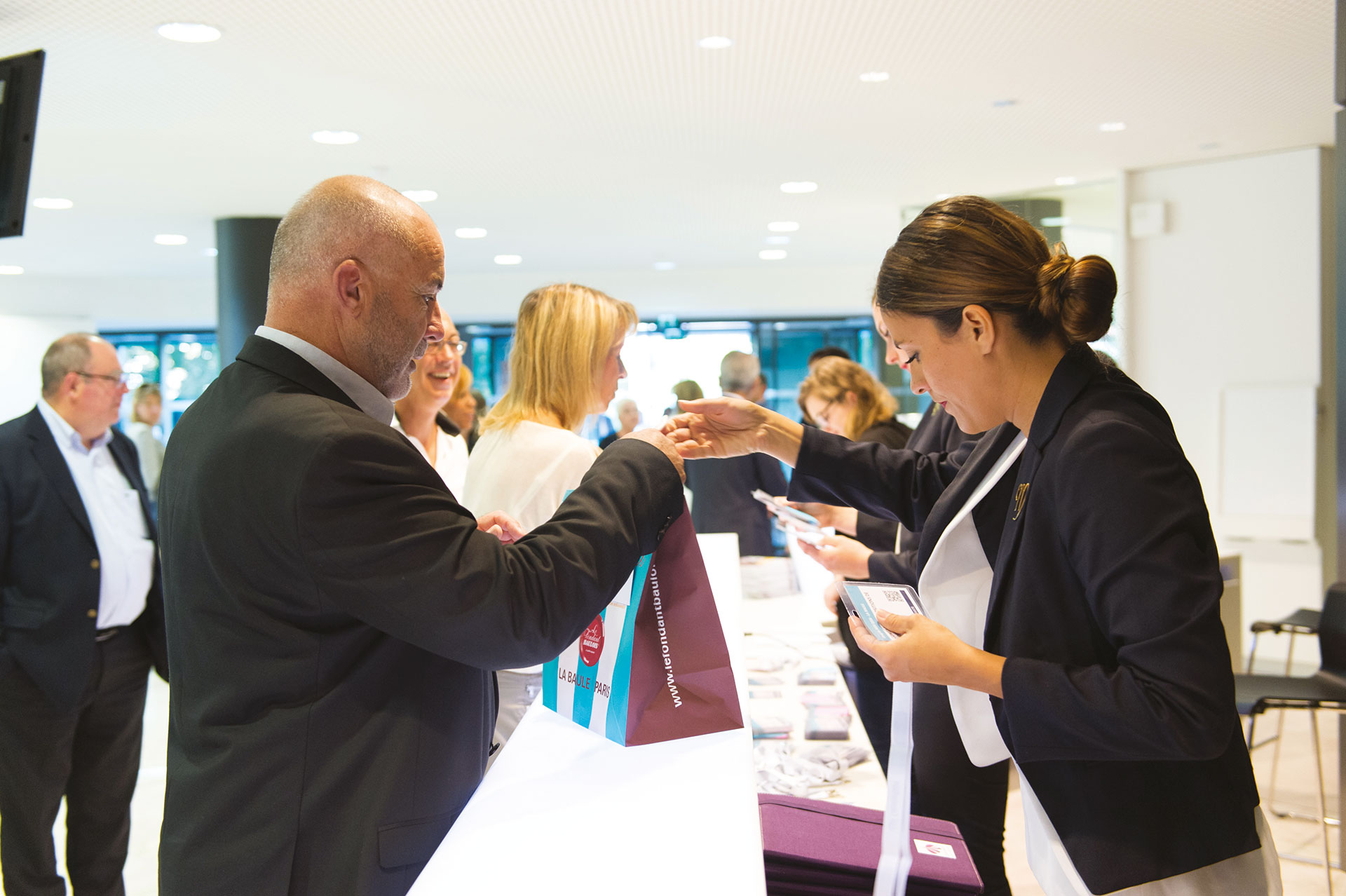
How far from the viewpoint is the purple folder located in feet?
5.53

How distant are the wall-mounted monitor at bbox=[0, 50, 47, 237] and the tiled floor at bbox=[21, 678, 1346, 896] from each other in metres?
2.29

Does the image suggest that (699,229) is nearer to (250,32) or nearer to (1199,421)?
(1199,421)

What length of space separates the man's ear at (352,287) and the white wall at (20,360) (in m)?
12.2

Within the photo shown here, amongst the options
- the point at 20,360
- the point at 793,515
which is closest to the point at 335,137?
the point at 793,515

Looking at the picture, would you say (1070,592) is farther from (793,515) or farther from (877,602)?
(793,515)

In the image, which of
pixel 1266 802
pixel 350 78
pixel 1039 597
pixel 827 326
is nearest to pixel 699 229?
pixel 827 326

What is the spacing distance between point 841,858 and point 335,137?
5.46 m

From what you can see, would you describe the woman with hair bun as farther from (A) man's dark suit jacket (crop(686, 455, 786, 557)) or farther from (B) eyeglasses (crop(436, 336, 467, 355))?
(A) man's dark suit jacket (crop(686, 455, 786, 557))

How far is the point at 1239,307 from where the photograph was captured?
6949mm

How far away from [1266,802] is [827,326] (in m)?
9.37

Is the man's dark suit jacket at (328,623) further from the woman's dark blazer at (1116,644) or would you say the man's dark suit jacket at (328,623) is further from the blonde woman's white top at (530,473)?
the blonde woman's white top at (530,473)

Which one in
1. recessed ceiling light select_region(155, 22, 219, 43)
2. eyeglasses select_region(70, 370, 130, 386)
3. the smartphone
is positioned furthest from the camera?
recessed ceiling light select_region(155, 22, 219, 43)

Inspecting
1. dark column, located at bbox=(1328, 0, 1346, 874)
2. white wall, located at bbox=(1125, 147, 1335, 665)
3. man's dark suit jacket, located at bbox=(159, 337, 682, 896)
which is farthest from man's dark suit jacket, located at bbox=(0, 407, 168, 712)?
white wall, located at bbox=(1125, 147, 1335, 665)

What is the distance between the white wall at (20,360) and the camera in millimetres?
11516
